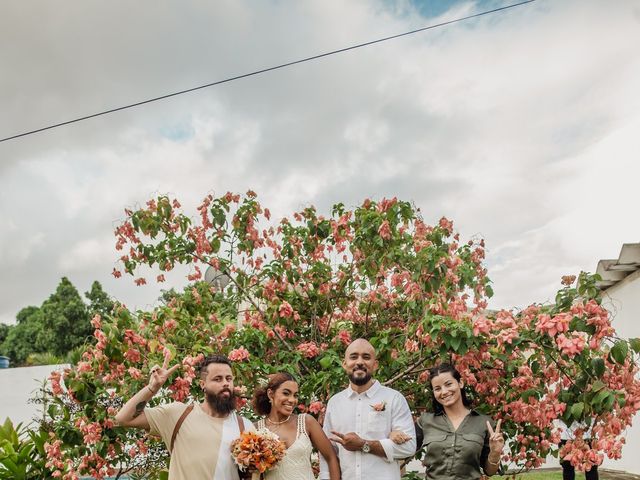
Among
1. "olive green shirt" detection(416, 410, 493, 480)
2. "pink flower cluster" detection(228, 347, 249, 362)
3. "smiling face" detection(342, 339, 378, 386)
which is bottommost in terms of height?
"olive green shirt" detection(416, 410, 493, 480)

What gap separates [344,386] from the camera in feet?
17.0

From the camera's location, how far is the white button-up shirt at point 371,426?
4.01 m

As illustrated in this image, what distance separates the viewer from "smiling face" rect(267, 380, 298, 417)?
A: 3.92 meters

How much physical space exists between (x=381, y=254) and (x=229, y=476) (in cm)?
258

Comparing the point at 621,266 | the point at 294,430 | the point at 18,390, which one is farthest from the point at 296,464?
the point at 18,390

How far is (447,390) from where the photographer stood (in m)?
4.18

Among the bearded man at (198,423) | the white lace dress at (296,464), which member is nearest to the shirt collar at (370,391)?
the white lace dress at (296,464)

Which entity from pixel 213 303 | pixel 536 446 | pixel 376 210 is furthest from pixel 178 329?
pixel 536 446

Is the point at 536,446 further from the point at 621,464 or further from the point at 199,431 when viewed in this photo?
the point at 621,464

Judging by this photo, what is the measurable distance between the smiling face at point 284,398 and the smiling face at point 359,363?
43cm

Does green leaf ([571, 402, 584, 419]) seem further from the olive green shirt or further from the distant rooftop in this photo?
the distant rooftop

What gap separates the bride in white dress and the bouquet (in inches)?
9.5

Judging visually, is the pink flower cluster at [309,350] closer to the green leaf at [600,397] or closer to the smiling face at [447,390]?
the smiling face at [447,390]

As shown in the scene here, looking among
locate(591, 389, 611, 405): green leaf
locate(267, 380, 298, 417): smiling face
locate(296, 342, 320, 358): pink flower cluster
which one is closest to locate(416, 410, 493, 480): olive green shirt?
locate(591, 389, 611, 405): green leaf
